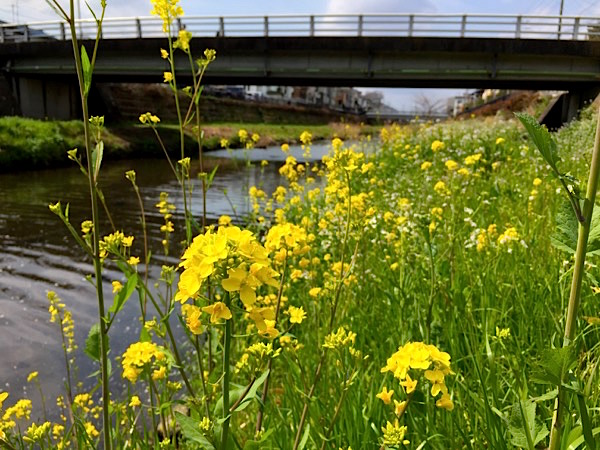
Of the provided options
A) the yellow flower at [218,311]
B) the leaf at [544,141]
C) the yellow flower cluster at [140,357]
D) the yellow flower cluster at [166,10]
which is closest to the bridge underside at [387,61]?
the yellow flower cluster at [166,10]

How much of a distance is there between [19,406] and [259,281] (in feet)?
6.43

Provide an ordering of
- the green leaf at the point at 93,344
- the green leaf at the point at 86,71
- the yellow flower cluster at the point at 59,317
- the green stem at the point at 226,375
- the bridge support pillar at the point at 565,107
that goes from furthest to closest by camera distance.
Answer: the bridge support pillar at the point at 565,107 → the yellow flower cluster at the point at 59,317 → the green leaf at the point at 93,344 → the green leaf at the point at 86,71 → the green stem at the point at 226,375

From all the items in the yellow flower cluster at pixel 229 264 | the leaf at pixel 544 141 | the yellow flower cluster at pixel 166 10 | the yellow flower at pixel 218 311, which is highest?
the yellow flower cluster at pixel 166 10

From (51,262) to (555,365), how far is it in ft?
23.5

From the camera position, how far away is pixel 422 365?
99 cm

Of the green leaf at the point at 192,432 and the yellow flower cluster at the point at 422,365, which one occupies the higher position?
the yellow flower cluster at the point at 422,365

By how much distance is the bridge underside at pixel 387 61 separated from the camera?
18656mm

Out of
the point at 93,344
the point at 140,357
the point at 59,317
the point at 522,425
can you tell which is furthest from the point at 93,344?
the point at 59,317

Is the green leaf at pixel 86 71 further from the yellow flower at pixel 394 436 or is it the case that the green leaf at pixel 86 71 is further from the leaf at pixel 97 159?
the yellow flower at pixel 394 436

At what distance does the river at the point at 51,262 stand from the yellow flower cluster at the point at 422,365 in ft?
5.61

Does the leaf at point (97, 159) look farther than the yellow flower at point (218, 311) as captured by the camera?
Yes

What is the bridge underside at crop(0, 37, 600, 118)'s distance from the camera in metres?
18.7

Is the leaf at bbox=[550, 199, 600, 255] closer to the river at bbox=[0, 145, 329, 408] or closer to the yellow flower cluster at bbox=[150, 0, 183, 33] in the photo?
the yellow flower cluster at bbox=[150, 0, 183, 33]

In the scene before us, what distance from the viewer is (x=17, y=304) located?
5418 millimetres
